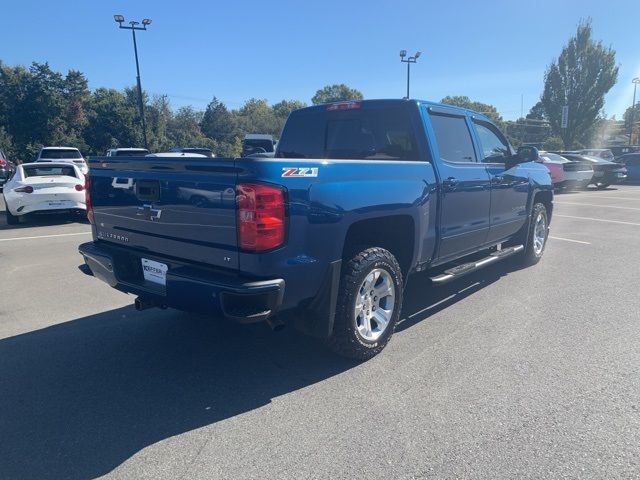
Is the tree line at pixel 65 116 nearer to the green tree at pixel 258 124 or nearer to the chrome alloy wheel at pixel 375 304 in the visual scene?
the green tree at pixel 258 124

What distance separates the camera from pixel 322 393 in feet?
11.0

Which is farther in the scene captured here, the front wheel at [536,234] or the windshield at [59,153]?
the windshield at [59,153]

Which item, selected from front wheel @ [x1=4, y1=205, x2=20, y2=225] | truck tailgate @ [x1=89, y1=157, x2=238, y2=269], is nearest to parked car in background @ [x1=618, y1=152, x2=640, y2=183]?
front wheel @ [x1=4, y1=205, x2=20, y2=225]

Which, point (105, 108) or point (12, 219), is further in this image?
point (105, 108)

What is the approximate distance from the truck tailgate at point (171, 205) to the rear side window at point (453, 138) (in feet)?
7.83

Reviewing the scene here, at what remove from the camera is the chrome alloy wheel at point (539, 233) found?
694 centimetres

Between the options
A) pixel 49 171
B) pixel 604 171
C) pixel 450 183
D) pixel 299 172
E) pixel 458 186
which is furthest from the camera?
pixel 604 171

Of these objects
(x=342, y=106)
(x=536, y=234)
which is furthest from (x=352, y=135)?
(x=536, y=234)

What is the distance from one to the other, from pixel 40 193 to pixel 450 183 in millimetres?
9160

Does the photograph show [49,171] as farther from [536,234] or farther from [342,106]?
[536,234]

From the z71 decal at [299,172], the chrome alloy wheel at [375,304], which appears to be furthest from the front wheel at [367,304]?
the z71 decal at [299,172]

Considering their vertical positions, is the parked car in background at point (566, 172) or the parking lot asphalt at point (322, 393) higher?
the parked car in background at point (566, 172)

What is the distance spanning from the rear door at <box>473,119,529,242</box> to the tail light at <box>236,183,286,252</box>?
3.16 metres

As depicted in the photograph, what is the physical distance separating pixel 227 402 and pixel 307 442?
0.71 metres
